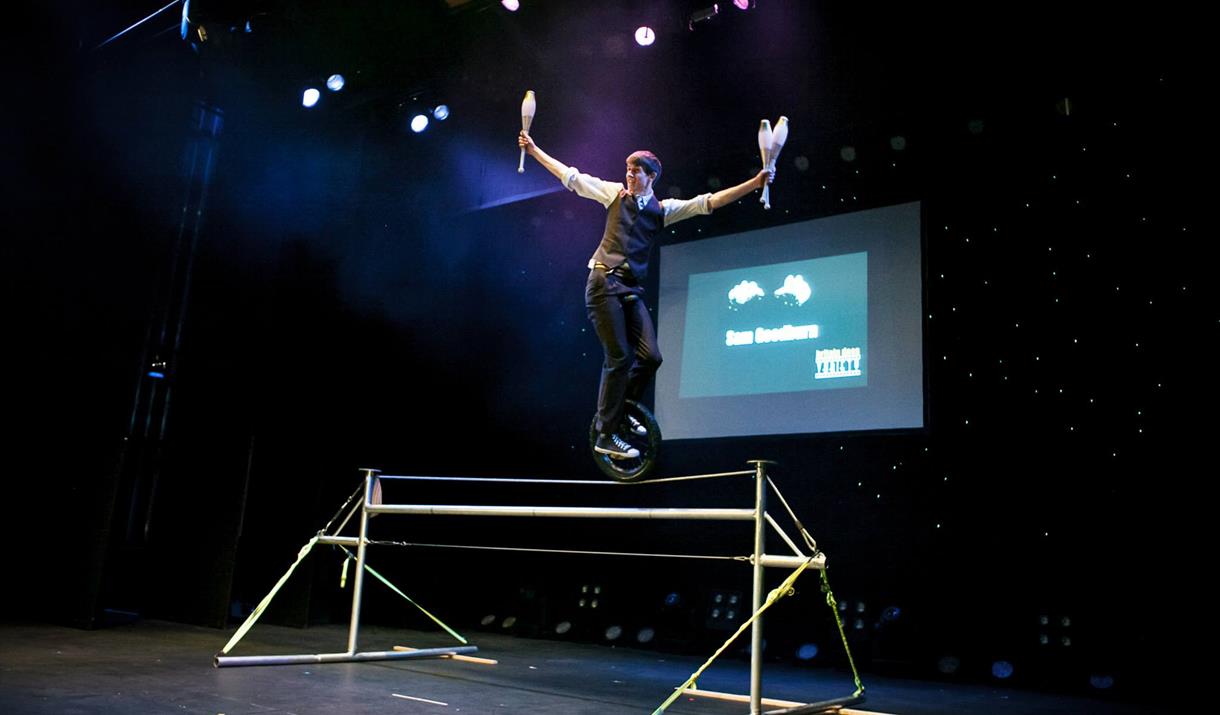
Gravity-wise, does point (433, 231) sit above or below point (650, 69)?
below

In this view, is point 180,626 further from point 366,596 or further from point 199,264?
point 199,264

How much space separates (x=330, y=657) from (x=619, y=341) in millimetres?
2444

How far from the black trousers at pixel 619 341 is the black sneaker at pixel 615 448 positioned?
48 mm

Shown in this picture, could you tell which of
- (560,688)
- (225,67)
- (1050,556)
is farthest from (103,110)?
(1050,556)

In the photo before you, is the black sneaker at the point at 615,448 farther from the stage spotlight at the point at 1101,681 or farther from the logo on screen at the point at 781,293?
the stage spotlight at the point at 1101,681

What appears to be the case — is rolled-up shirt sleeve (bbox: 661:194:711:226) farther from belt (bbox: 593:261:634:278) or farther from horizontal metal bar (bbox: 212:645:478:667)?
horizontal metal bar (bbox: 212:645:478:667)

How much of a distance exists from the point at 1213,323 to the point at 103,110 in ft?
24.4

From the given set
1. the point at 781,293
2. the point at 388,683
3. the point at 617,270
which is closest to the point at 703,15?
the point at 781,293

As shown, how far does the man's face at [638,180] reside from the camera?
4176 mm

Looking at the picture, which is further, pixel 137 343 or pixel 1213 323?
pixel 137 343

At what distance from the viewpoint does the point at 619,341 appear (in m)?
4.11

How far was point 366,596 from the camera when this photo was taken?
25.1ft

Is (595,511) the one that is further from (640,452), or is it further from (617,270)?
(617,270)

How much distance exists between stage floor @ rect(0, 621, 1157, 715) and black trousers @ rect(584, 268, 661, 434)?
1.30 m
